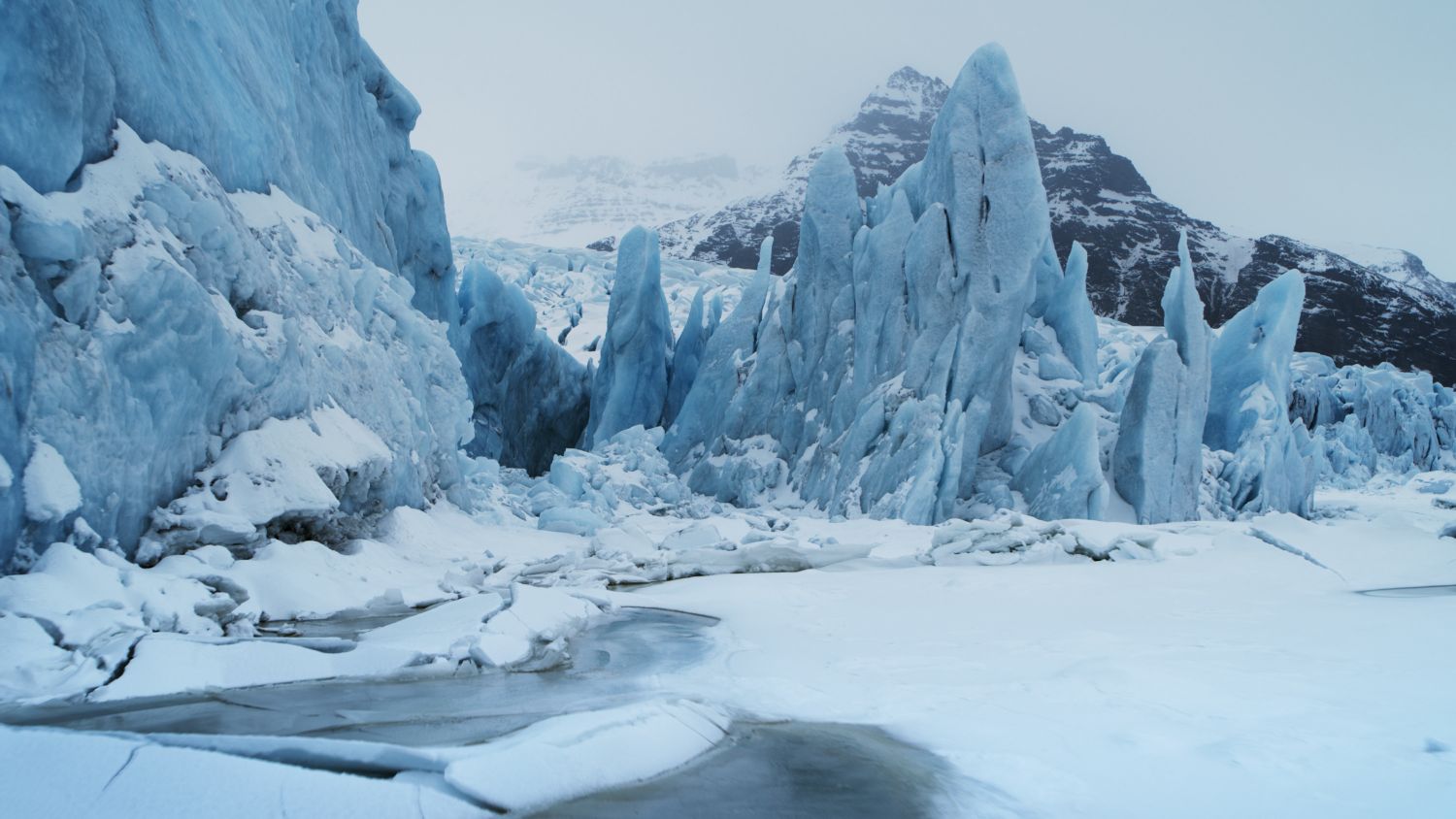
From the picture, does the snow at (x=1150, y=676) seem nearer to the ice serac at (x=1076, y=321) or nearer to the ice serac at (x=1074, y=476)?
the ice serac at (x=1074, y=476)

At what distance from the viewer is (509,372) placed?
24.9 m

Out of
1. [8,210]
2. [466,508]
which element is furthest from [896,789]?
[466,508]

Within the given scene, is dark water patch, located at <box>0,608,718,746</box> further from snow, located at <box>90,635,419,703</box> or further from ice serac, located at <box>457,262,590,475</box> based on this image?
ice serac, located at <box>457,262,590,475</box>

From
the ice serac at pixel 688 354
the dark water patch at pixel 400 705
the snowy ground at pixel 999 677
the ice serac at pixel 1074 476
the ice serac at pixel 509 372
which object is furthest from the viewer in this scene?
the ice serac at pixel 688 354

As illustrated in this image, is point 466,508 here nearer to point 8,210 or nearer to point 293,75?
point 293,75

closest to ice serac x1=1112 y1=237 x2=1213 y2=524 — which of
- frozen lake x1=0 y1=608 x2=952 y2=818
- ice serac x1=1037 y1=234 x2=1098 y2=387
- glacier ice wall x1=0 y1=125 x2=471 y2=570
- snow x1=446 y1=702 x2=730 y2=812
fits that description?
ice serac x1=1037 y1=234 x2=1098 y2=387

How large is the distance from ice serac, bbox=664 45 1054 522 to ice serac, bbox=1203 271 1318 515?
5350 millimetres

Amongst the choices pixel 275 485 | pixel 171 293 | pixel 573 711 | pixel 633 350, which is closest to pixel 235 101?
pixel 171 293

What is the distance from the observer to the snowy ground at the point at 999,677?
2.02 meters

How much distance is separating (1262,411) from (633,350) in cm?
1605

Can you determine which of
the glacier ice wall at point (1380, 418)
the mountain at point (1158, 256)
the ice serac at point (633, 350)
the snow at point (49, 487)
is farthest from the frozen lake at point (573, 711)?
the mountain at point (1158, 256)

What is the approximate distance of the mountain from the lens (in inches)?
1618

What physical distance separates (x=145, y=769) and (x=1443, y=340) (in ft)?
173

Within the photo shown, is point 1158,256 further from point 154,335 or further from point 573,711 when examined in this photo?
point 573,711
